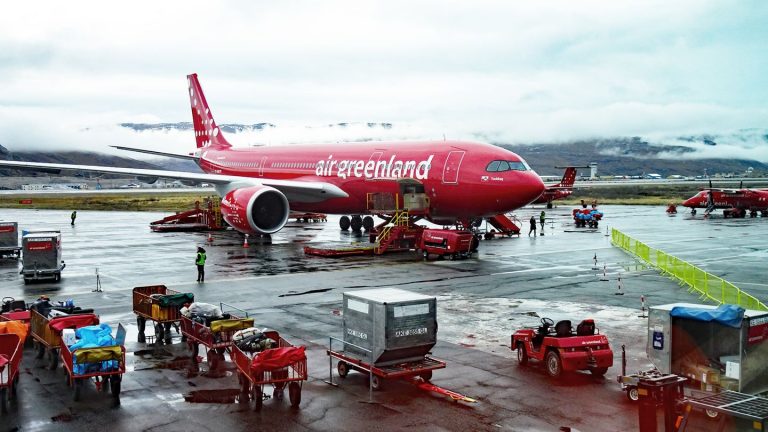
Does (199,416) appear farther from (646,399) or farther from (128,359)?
(646,399)

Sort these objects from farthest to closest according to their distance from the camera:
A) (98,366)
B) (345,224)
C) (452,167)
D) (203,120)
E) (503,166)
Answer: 1. (203,120)
2. (345,224)
3. (452,167)
4. (503,166)
5. (98,366)

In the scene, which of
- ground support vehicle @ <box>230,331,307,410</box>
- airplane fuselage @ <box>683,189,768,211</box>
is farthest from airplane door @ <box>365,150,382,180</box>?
airplane fuselage @ <box>683,189,768,211</box>

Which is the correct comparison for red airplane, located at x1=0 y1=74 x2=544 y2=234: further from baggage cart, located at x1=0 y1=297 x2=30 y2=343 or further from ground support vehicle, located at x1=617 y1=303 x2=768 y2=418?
ground support vehicle, located at x1=617 y1=303 x2=768 y2=418

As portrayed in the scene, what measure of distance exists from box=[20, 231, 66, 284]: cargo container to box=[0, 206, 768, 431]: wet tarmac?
2.55ft

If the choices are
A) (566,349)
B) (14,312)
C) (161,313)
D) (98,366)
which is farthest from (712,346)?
(14,312)

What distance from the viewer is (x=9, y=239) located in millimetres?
37062

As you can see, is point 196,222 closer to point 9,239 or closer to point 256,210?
point 256,210

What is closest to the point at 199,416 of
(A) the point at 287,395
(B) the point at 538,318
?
(A) the point at 287,395

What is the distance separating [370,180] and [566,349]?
26.4 metres

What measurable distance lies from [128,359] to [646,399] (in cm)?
1160

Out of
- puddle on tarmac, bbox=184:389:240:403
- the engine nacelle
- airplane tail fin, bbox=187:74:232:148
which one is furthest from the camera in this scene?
airplane tail fin, bbox=187:74:232:148

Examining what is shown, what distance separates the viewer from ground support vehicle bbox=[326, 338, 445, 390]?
1446 cm

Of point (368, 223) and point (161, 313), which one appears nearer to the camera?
point (161, 313)

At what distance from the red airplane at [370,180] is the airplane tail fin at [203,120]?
11726 mm
